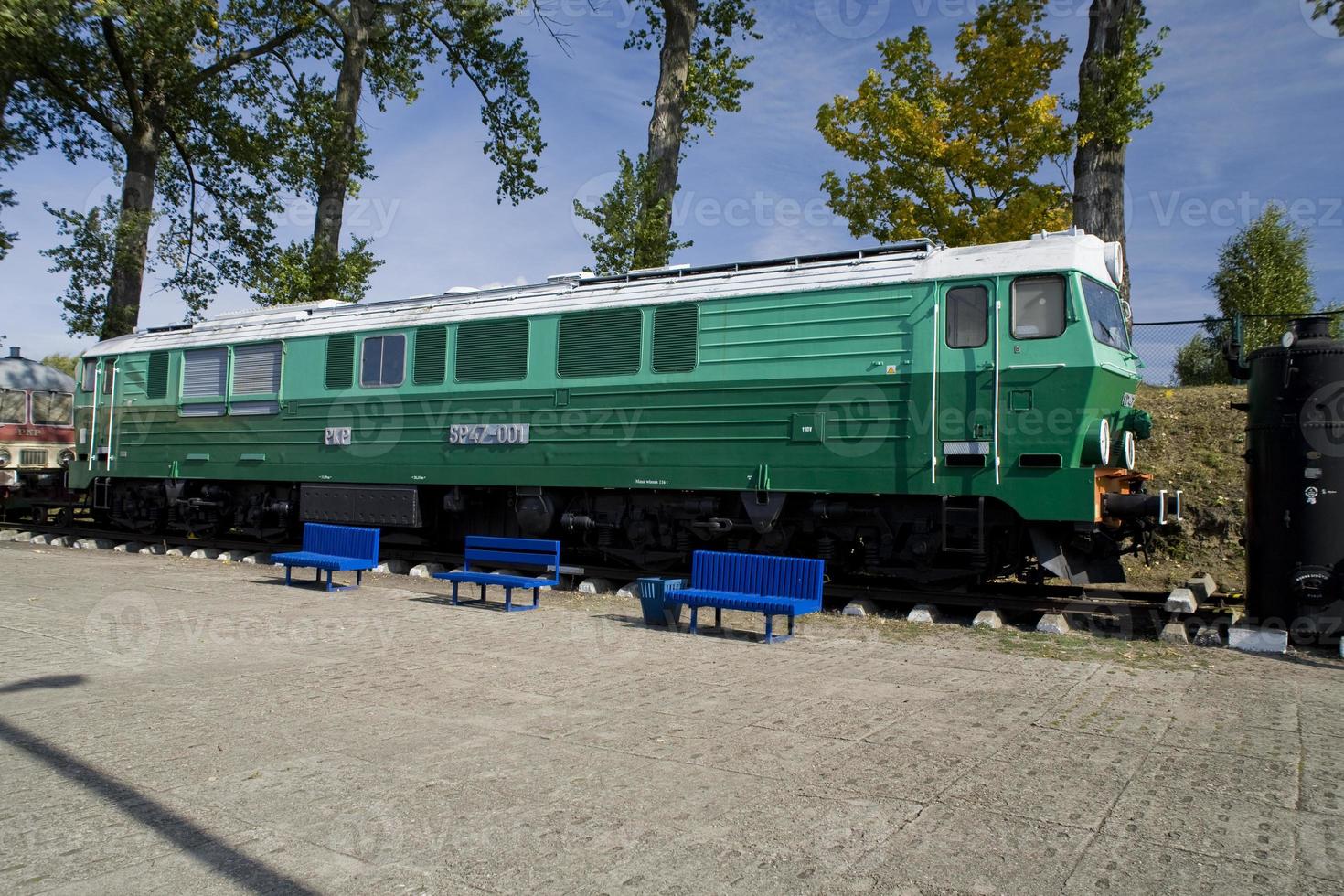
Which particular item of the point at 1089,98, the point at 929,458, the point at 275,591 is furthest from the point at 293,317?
the point at 1089,98

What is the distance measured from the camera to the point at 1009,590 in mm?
11891

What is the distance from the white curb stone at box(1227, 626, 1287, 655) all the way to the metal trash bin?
16.6 ft

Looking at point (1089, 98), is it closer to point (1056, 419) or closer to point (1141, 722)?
point (1056, 419)

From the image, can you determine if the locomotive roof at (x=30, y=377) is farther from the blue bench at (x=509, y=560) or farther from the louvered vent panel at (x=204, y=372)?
the blue bench at (x=509, y=560)

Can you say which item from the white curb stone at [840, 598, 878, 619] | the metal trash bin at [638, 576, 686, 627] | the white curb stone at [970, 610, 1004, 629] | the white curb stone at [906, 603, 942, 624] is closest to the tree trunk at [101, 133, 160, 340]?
the metal trash bin at [638, 576, 686, 627]

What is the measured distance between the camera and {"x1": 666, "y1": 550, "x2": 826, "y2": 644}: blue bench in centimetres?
920

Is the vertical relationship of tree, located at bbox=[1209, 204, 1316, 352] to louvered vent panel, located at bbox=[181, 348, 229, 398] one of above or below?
above

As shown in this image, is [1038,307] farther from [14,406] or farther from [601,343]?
[14,406]

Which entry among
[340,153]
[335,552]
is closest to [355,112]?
[340,153]

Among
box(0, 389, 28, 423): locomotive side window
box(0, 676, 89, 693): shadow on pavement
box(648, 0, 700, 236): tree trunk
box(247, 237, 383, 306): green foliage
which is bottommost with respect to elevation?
box(0, 676, 89, 693): shadow on pavement

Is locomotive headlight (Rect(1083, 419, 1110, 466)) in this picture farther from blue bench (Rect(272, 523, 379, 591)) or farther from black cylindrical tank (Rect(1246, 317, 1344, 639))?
blue bench (Rect(272, 523, 379, 591))

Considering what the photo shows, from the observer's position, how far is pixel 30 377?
24.9 metres

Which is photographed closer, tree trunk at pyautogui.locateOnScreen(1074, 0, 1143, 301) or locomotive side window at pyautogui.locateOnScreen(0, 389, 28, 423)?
tree trunk at pyautogui.locateOnScreen(1074, 0, 1143, 301)

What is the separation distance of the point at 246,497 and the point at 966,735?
14066mm
